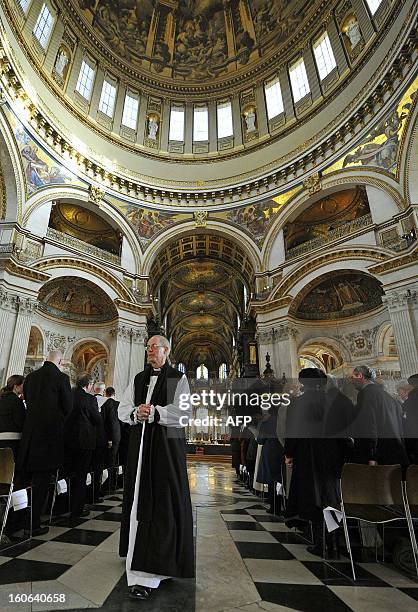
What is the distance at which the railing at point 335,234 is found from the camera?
11719 millimetres

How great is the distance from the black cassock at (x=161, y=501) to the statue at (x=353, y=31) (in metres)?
17.0

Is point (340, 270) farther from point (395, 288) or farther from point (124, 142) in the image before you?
point (124, 142)

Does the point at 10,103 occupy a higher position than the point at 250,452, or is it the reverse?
the point at 10,103

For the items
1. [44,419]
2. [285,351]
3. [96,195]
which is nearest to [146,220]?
[96,195]

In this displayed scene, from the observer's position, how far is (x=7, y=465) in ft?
9.63

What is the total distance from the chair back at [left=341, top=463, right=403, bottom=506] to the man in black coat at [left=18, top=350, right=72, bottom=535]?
8.88ft

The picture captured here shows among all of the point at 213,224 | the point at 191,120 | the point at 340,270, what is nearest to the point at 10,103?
the point at 213,224

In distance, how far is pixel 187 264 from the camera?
19172 millimetres

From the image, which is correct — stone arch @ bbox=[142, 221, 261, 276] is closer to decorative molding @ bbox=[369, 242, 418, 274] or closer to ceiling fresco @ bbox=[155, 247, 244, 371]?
ceiling fresco @ bbox=[155, 247, 244, 371]

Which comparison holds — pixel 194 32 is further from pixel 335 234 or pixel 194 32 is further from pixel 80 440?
pixel 80 440

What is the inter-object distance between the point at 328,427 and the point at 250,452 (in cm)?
377

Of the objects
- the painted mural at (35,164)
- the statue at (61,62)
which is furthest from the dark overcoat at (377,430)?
the statue at (61,62)

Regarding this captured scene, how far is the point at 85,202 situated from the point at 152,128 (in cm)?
705

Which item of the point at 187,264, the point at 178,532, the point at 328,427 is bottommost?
the point at 178,532
